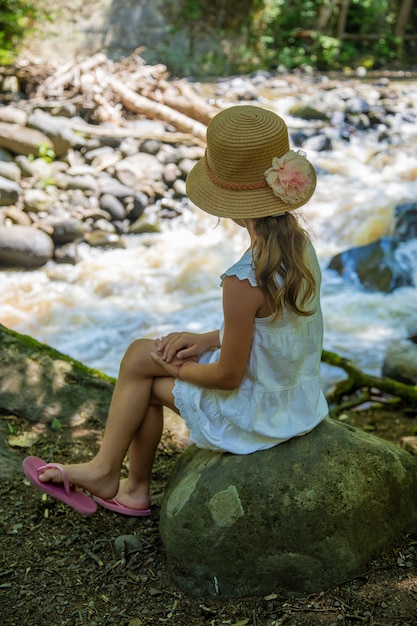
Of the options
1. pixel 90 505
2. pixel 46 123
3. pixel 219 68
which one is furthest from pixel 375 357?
pixel 219 68

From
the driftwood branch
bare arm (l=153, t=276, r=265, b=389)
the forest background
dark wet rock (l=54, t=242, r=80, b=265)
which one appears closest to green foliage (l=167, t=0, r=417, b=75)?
the forest background

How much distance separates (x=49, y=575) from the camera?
2277mm

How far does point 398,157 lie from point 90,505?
8488 mm

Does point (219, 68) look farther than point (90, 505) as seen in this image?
Yes

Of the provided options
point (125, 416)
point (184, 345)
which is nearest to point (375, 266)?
point (184, 345)

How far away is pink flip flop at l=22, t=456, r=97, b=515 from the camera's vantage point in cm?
246

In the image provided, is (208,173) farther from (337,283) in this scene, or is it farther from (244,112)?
(337,283)

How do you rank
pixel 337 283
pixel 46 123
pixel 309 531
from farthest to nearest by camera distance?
pixel 46 123, pixel 337 283, pixel 309 531

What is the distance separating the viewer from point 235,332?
2174 mm

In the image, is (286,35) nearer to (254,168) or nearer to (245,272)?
(254,168)

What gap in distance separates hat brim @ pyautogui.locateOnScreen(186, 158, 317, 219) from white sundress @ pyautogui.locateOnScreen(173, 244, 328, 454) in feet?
0.58

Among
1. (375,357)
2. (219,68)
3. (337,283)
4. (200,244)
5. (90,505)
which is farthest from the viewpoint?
(219,68)

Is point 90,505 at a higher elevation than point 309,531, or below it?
below

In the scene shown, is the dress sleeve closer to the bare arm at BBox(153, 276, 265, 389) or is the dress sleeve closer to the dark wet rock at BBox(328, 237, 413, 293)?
the bare arm at BBox(153, 276, 265, 389)
